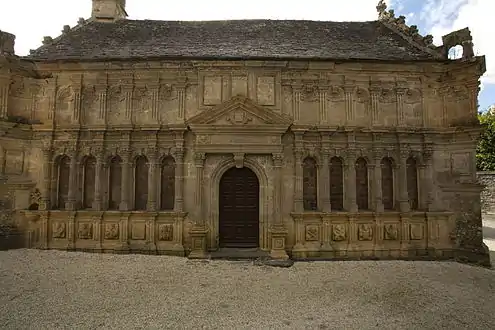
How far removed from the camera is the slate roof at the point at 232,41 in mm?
11336

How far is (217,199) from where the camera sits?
1067cm

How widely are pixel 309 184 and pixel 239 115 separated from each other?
3622mm

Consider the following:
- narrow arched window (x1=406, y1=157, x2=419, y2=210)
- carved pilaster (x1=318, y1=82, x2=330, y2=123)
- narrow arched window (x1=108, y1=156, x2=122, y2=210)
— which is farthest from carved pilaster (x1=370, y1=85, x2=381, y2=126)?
narrow arched window (x1=108, y1=156, x2=122, y2=210)

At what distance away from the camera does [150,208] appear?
35.1 feet

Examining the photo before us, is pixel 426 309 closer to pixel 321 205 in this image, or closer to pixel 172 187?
pixel 321 205

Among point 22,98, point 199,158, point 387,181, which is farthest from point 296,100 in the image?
point 22,98

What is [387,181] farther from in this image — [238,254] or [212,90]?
[212,90]

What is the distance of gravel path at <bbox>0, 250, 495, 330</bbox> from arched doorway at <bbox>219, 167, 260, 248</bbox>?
1303 mm

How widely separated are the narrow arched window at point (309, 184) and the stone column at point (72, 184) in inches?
335

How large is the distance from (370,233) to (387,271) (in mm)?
1802

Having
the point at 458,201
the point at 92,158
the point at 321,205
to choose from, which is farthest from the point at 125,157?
the point at 458,201

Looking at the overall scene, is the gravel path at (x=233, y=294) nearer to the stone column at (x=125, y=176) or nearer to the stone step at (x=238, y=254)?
the stone step at (x=238, y=254)

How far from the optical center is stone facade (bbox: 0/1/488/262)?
10.6 meters

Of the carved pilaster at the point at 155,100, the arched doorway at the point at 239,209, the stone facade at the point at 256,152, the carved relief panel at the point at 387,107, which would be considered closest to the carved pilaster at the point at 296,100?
the stone facade at the point at 256,152
